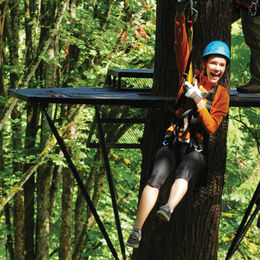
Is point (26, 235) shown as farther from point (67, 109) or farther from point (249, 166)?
point (249, 166)

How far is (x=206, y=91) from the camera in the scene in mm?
3854

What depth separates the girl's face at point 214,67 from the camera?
12.6 ft

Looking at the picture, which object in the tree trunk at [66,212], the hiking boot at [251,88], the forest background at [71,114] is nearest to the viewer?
the hiking boot at [251,88]

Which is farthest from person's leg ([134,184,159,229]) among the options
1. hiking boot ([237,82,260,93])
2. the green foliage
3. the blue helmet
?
the green foliage

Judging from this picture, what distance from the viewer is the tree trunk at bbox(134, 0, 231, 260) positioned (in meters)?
4.30

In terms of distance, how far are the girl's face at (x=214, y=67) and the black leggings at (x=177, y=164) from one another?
0.59 metres

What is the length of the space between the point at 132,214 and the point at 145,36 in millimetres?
6311

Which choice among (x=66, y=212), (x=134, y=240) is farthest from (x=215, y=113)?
(x=66, y=212)

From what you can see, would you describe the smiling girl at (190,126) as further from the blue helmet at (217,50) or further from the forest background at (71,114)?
the forest background at (71,114)

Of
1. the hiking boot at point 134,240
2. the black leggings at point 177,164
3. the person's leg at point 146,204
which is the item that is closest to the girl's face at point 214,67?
the black leggings at point 177,164

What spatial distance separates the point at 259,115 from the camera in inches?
355

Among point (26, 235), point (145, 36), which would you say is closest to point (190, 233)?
point (145, 36)

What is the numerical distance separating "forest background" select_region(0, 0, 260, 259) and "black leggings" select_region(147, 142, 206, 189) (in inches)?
216

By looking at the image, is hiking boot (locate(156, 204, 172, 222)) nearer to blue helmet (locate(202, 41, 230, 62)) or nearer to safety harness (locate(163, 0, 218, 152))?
safety harness (locate(163, 0, 218, 152))
